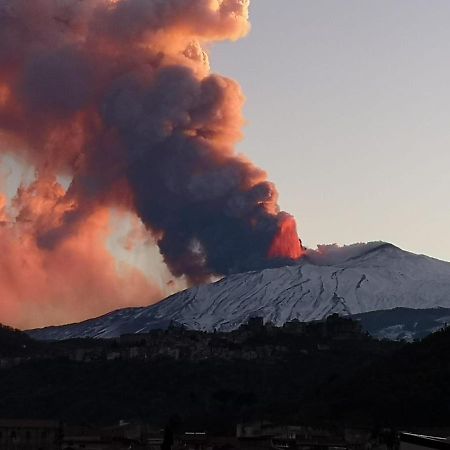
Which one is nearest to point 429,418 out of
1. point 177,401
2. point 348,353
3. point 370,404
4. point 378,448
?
point 370,404

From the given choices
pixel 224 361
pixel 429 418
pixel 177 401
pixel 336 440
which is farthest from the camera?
pixel 224 361

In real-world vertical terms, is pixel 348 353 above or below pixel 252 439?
above

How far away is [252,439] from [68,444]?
16.0 metres

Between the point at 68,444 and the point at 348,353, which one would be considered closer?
the point at 68,444

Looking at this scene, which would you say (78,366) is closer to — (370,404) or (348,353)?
(348,353)

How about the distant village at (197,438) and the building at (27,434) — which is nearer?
the distant village at (197,438)

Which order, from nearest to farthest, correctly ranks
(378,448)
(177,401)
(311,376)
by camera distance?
(378,448) → (177,401) → (311,376)

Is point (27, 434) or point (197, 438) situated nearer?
point (197, 438)

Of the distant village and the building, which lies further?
the building

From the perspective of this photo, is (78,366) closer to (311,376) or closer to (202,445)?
(311,376)

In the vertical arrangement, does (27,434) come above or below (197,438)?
above

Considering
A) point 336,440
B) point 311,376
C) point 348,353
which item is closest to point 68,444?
point 336,440

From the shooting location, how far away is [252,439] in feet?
374

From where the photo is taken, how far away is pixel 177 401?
173 metres
